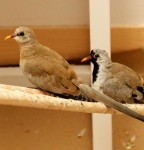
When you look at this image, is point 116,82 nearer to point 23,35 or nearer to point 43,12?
point 23,35

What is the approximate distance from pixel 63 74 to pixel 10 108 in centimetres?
39

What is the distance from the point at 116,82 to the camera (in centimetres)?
101

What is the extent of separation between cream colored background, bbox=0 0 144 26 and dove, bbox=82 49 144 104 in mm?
234

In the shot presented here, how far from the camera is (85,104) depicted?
86 cm

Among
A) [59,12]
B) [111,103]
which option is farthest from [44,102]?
[59,12]

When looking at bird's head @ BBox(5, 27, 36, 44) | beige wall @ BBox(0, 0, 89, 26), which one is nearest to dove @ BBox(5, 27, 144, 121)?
bird's head @ BBox(5, 27, 36, 44)

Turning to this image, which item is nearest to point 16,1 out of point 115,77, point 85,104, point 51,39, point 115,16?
point 51,39

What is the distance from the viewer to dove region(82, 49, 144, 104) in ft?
3.32

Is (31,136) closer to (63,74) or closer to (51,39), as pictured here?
(51,39)

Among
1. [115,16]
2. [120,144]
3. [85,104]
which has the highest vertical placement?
[115,16]

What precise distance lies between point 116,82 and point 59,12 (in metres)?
0.34

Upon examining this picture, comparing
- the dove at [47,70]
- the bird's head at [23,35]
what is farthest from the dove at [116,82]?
the bird's head at [23,35]

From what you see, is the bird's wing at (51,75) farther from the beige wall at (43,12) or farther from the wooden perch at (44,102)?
the beige wall at (43,12)

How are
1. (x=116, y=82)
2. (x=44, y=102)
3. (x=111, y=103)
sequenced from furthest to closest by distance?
(x=116, y=82) < (x=111, y=103) < (x=44, y=102)
